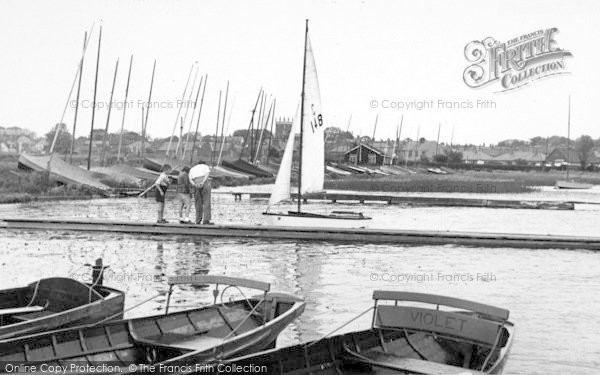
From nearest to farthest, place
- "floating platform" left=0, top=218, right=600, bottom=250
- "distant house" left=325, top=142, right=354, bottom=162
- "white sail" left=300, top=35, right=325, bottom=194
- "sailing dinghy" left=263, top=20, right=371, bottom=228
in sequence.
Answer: "floating platform" left=0, top=218, right=600, bottom=250, "sailing dinghy" left=263, top=20, right=371, bottom=228, "white sail" left=300, top=35, right=325, bottom=194, "distant house" left=325, top=142, right=354, bottom=162

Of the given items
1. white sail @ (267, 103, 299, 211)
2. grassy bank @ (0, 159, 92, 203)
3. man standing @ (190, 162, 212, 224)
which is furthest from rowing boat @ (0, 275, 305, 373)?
grassy bank @ (0, 159, 92, 203)

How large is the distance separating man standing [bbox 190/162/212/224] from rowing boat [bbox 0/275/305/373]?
1381 cm

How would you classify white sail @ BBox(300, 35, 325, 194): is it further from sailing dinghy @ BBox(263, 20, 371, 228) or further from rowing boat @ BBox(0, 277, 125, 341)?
rowing boat @ BBox(0, 277, 125, 341)

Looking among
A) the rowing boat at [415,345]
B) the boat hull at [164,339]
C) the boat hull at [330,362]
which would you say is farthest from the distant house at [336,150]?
the boat hull at [330,362]

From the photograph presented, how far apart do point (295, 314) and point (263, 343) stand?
0.90 m

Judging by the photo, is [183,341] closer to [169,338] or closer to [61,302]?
[169,338]

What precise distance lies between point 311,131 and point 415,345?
1915 centimetres

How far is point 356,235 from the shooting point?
87.7 feet

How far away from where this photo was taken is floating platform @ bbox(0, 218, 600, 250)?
25344mm

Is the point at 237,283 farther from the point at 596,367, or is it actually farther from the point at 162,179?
the point at 162,179

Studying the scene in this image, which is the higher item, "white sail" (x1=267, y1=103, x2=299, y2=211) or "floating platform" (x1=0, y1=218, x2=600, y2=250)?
"white sail" (x1=267, y1=103, x2=299, y2=211)

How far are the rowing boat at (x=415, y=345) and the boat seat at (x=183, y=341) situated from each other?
131 cm

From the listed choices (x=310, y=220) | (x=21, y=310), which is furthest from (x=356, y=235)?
(x=21, y=310)

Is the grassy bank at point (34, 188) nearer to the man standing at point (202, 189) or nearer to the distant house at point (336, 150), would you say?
the man standing at point (202, 189)
